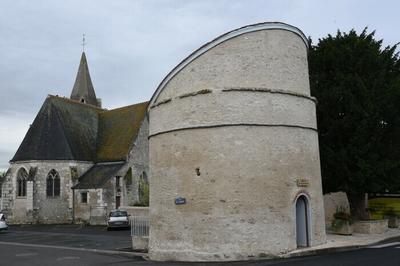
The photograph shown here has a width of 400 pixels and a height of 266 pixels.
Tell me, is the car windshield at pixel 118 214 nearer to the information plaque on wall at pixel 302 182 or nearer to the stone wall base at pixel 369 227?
the stone wall base at pixel 369 227

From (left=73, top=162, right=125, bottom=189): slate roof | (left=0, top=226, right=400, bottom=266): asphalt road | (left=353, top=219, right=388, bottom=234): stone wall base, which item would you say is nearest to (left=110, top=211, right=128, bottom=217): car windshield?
(left=73, top=162, right=125, bottom=189): slate roof

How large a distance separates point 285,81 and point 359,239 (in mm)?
7256

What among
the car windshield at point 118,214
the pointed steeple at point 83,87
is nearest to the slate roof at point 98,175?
the car windshield at point 118,214

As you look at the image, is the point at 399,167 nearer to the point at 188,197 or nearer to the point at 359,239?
the point at 359,239

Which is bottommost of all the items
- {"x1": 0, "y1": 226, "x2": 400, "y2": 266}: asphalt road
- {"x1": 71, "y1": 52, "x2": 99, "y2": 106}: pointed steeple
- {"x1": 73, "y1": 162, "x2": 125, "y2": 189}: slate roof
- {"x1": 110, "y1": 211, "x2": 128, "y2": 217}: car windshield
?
{"x1": 0, "y1": 226, "x2": 400, "y2": 266}: asphalt road

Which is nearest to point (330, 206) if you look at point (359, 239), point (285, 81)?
point (359, 239)

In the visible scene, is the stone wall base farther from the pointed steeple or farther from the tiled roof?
the pointed steeple

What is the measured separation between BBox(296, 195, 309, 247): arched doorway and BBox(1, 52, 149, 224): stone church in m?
21.9

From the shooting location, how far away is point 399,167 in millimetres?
20547

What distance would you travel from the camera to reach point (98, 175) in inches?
1475

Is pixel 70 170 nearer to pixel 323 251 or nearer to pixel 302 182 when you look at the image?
pixel 302 182

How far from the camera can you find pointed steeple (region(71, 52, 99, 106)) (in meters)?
53.6

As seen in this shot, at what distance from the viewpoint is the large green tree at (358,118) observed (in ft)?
66.2

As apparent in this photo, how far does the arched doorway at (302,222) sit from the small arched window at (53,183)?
27225 mm
